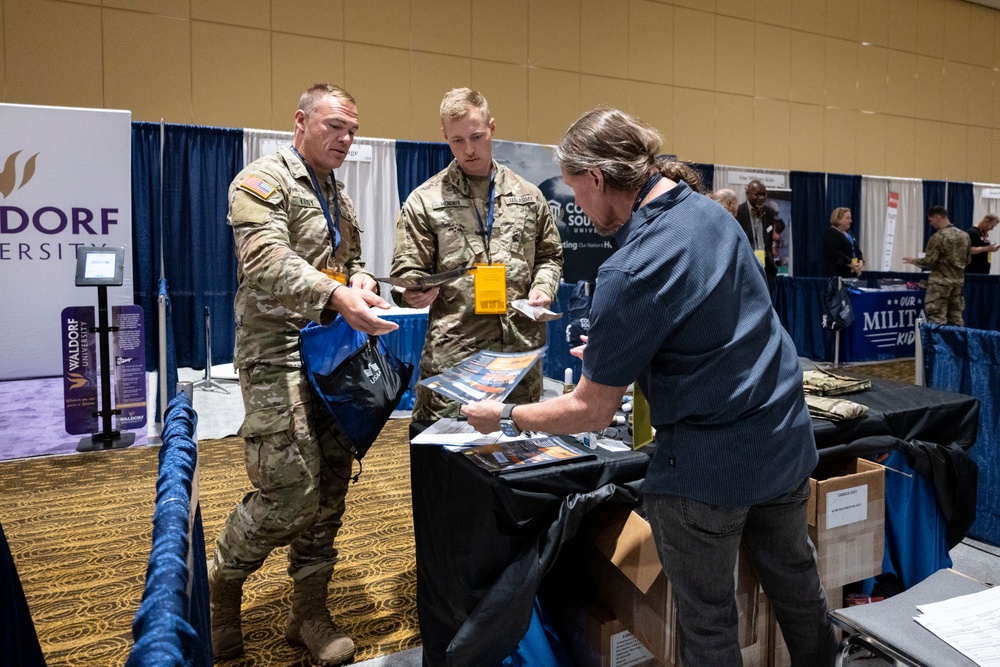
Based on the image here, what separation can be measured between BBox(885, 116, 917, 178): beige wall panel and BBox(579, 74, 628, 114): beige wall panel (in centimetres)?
532

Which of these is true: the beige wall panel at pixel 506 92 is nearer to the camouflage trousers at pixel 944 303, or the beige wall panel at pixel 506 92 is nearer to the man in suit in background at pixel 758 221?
the man in suit in background at pixel 758 221

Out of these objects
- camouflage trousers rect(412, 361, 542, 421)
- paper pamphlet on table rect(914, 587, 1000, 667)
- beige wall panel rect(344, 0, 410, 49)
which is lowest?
paper pamphlet on table rect(914, 587, 1000, 667)

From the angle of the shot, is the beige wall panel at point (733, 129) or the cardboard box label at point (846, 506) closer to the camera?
the cardboard box label at point (846, 506)

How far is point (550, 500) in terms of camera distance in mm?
1780

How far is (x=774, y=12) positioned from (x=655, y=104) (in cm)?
267

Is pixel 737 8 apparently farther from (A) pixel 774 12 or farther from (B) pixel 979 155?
(B) pixel 979 155

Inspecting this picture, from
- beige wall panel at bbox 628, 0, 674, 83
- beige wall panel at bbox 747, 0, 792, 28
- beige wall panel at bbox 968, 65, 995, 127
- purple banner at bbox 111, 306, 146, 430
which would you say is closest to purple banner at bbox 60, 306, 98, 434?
purple banner at bbox 111, 306, 146, 430

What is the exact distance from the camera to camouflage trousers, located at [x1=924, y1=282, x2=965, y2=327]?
788cm

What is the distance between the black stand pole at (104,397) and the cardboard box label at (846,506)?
164 inches

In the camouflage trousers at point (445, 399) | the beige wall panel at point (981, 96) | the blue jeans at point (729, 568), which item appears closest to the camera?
the blue jeans at point (729, 568)

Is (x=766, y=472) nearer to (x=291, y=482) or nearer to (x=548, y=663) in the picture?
(x=548, y=663)

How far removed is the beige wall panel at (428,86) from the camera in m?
8.60

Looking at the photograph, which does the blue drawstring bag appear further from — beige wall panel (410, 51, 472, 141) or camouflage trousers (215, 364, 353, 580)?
beige wall panel (410, 51, 472, 141)

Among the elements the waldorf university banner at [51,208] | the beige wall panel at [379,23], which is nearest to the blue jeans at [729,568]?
the waldorf university banner at [51,208]
